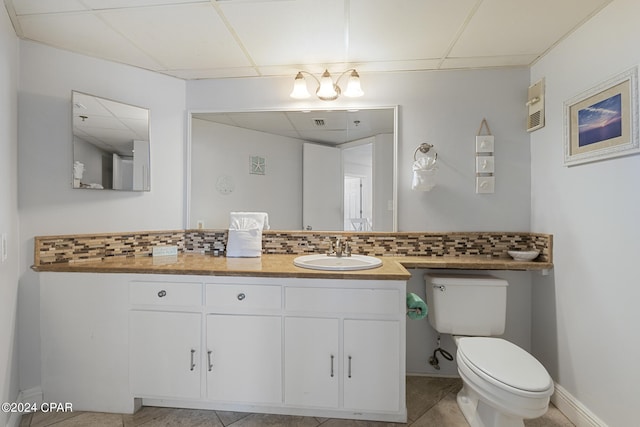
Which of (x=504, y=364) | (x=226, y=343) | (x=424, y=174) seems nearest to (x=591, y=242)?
(x=504, y=364)

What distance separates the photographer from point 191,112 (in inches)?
84.6

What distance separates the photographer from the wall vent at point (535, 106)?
5.97ft

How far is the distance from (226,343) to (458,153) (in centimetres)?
190

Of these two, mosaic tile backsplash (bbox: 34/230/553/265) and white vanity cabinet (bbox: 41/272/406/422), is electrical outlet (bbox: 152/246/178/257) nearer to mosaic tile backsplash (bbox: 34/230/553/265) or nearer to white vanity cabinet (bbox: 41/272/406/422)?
mosaic tile backsplash (bbox: 34/230/553/265)

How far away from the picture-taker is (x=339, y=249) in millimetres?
1883

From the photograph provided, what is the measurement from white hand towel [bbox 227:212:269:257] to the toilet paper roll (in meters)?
1.03

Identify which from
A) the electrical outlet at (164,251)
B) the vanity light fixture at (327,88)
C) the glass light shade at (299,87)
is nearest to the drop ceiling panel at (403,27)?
the vanity light fixture at (327,88)

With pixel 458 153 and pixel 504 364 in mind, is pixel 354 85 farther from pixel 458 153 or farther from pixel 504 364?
pixel 504 364

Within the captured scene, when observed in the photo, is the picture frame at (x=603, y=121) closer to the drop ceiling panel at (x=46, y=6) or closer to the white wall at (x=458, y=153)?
the white wall at (x=458, y=153)

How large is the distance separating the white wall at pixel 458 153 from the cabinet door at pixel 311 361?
76 cm

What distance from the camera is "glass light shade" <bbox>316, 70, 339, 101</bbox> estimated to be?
1954mm

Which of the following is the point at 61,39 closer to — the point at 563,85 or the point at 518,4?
the point at 518,4

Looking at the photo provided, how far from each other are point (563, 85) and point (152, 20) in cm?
229

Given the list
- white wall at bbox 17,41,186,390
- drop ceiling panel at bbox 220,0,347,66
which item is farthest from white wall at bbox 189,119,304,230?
drop ceiling panel at bbox 220,0,347,66
